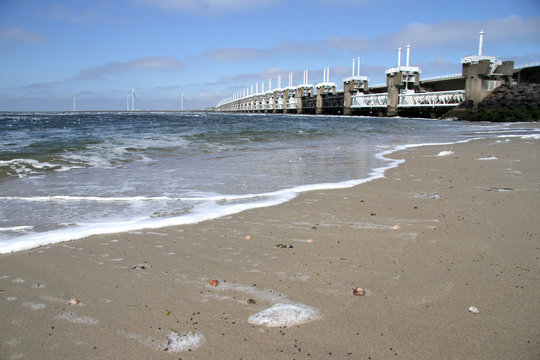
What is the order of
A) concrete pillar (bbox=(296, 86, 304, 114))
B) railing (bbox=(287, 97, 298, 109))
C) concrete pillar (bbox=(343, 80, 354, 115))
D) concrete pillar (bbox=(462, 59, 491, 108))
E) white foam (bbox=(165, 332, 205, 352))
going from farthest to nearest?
railing (bbox=(287, 97, 298, 109)) → concrete pillar (bbox=(296, 86, 304, 114)) → concrete pillar (bbox=(343, 80, 354, 115)) → concrete pillar (bbox=(462, 59, 491, 108)) → white foam (bbox=(165, 332, 205, 352))

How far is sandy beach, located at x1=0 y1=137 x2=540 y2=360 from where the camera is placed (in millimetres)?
1613

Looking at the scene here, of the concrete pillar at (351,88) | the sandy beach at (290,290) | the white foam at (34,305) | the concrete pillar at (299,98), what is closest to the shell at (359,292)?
the sandy beach at (290,290)

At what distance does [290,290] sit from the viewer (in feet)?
6.98

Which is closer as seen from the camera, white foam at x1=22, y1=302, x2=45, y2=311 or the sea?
white foam at x1=22, y1=302, x2=45, y2=311

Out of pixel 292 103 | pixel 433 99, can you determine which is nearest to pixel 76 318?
pixel 433 99

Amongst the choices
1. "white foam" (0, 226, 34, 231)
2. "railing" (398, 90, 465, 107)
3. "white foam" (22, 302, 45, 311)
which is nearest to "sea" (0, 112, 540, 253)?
"white foam" (0, 226, 34, 231)

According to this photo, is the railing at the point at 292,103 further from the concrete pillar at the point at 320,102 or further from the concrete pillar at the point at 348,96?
the concrete pillar at the point at 348,96

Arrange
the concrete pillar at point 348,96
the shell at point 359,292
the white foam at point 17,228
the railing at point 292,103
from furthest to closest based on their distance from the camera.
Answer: the railing at point 292,103 < the concrete pillar at point 348,96 < the white foam at point 17,228 < the shell at point 359,292

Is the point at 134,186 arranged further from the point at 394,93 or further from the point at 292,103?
the point at 292,103

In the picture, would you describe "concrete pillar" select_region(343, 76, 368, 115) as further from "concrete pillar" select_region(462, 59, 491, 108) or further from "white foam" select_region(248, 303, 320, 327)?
"white foam" select_region(248, 303, 320, 327)

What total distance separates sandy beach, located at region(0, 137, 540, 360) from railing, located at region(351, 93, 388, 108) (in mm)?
53819

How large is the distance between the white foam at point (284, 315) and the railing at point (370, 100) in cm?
5547

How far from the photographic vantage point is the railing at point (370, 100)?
54.6 metres

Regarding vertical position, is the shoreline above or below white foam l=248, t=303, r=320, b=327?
above
